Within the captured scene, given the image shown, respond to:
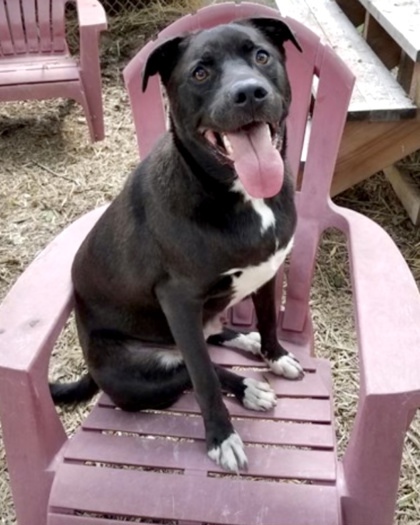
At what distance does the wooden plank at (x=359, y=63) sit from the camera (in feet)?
7.81

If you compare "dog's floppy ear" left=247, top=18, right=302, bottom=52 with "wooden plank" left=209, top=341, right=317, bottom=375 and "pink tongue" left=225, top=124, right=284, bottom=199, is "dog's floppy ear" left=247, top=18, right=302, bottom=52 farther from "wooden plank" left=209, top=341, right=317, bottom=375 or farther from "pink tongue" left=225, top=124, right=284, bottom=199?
"wooden plank" left=209, top=341, right=317, bottom=375

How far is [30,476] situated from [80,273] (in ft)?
1.34

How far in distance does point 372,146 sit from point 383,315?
48.2 inches

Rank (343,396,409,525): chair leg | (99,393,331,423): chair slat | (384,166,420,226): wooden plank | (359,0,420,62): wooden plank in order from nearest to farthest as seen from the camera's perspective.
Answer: (343,396,409,525): chair leg, (99,393,331,423): chair slat, (359,0,420,62): wooden plank, (384,166,420,226): wooden plank

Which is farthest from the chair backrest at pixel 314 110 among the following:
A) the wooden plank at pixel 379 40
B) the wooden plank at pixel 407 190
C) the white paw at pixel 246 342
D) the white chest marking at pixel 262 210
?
the wooden plank at pixel 379 40

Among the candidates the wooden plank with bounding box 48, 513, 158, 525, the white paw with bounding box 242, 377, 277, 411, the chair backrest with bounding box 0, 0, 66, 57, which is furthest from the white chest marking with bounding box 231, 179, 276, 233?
the chair backrest with bounding box 0, 0, 66, 57

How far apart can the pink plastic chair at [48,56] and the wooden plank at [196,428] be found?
2162 mm

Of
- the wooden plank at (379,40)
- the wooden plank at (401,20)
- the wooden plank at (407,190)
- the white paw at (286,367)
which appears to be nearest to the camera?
the white paw at (286,367)

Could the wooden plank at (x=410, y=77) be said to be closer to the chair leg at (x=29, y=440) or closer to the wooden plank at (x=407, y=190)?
the wooden plank at (x=407, y=190)

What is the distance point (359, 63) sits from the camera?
2.70 metres

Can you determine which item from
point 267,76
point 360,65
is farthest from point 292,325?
point 360,65

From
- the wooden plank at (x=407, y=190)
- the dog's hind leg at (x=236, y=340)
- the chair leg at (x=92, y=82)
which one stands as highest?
the dog's hind leg at (x=236, y=340)

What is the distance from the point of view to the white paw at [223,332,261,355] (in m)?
1.72

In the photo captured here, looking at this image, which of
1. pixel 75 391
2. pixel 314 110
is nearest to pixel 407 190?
pixel 314 110
